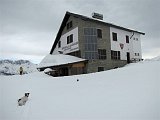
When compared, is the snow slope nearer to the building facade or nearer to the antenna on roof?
the building facade

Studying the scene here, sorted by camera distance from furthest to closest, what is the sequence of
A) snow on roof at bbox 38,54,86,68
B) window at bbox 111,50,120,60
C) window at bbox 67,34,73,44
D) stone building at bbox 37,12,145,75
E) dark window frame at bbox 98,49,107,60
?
window at bbox 67,34,73,44 < window at bbox 111,50,120,60 < dark window frame at bbox 98,49,107,60 < stone building at bbox 37,12,145,75 < snow on roof at bbox 38,54,86,68

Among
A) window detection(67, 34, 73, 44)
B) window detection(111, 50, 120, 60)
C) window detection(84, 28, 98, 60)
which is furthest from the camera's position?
window detection(67, 34, 73, 44)

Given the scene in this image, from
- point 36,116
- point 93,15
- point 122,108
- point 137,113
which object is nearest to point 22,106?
point 36,116

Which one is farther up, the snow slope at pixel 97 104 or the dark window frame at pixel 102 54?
the dark window frame at pixel 102 54

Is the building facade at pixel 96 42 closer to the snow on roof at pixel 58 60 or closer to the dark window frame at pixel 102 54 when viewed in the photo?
the dark window frame at pixel 102 54

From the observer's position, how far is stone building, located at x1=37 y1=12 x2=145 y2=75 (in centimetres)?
3009

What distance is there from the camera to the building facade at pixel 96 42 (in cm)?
3012

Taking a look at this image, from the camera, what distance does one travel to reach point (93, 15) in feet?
116

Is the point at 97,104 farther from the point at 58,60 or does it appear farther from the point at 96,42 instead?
the point at 58,60

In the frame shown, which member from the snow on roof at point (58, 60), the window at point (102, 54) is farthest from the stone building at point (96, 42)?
the snow on roof at point (58, 60)

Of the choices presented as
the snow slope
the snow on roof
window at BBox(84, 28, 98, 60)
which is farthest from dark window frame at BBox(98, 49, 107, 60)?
the snow slope

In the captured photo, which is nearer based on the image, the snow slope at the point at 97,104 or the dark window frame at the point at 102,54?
the snow slope at the point at 97,104

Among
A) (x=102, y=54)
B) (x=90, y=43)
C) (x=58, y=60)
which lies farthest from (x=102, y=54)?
(x=58, y=60)

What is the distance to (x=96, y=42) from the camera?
30.7 m
